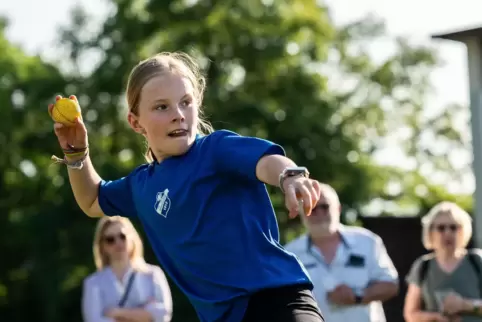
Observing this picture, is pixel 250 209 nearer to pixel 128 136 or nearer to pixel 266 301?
pixel 266 301

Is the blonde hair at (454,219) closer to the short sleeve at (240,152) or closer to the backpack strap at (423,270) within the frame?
the backpack strap at (423,270)

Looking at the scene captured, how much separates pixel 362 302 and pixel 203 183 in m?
3.77

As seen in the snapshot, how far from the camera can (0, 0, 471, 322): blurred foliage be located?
64.3ft

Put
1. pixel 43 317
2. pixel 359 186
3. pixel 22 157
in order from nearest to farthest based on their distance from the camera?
pixel 43 317, pixel 359 186, pixel 22 157

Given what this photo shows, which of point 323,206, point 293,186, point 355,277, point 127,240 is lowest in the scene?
point 355,277

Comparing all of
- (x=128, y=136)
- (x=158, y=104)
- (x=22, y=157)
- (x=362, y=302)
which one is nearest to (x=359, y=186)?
(x=128, y=136)

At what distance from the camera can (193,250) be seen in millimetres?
3830

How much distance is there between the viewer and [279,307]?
3729mm

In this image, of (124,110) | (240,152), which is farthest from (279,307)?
(124,110)

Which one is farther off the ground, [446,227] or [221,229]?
[221,229]

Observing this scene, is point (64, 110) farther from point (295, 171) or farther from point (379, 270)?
point (379, 270)

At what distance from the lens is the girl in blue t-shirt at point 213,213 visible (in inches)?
147

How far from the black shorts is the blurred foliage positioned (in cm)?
1498

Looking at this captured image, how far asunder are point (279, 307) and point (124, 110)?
18949 mm
